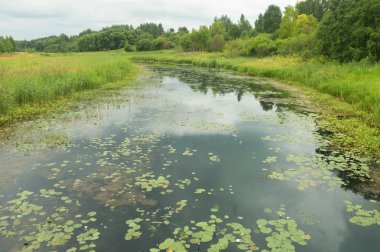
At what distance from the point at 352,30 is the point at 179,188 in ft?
83.5

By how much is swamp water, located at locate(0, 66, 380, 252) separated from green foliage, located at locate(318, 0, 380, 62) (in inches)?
628

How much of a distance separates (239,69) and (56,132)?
30.0 meters

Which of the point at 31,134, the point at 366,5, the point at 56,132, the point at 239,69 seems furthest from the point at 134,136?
the point at 239,69

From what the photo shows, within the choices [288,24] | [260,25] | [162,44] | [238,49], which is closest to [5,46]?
[162,44]

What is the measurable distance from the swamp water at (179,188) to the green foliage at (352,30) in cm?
1595

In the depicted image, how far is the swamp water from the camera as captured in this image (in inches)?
222

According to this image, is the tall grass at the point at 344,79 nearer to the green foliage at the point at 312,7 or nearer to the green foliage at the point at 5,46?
the green foliage at the point at 312,7

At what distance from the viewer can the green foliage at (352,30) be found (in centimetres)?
2472

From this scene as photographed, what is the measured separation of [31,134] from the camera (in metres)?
11.7

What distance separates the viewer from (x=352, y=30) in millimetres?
26219

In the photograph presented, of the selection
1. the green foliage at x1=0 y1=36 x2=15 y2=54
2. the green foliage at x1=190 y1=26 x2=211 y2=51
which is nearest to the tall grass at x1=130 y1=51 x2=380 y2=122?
the green foliage at x1=190 y1=26 x2=211 y2=51

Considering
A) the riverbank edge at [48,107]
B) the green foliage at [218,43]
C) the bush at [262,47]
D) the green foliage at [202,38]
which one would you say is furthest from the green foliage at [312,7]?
the riverbank edge at [48,107]

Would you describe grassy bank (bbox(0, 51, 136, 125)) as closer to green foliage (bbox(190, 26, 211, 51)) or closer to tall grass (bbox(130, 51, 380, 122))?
tall grass (bbox(130, 51, 380, 122))

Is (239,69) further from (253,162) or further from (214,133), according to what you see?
(253,162)
